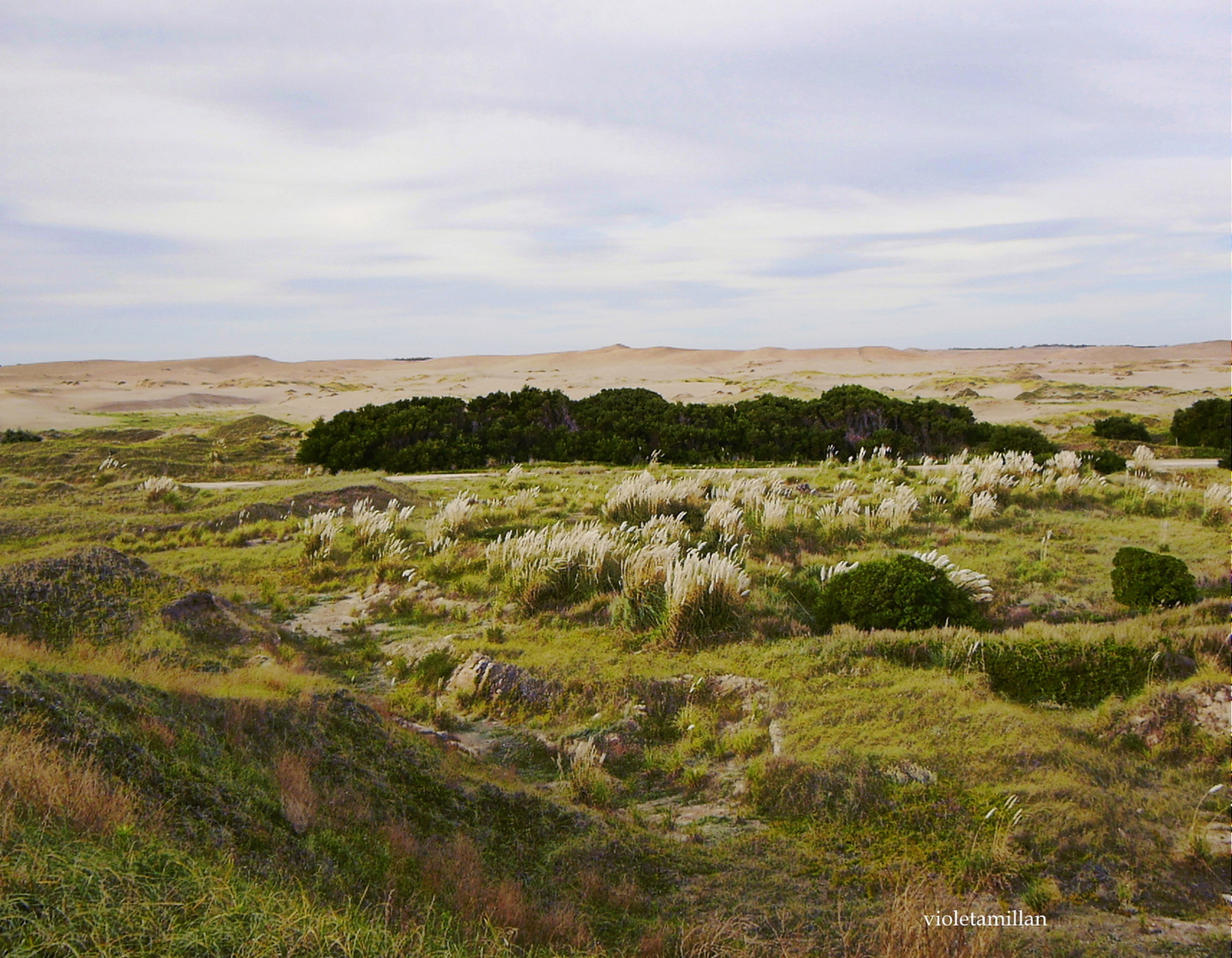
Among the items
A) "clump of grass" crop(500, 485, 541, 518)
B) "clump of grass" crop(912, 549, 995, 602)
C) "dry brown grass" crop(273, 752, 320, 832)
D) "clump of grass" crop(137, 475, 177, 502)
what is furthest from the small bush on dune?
"clump of grass" crop(912, 549, 995, 602)

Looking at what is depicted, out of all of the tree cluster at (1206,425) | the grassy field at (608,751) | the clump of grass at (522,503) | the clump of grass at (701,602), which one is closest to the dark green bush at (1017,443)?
the tree cluster at (1206,425)

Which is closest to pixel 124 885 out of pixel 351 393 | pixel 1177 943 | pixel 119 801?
pixel 119 801

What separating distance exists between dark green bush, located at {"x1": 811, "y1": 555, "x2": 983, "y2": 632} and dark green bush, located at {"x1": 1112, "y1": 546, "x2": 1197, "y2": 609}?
1923mm

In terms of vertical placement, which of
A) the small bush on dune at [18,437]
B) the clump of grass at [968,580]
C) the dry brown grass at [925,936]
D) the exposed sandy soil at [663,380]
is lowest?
the dry brown grass at [925,936]

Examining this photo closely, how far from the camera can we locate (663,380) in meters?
80.9

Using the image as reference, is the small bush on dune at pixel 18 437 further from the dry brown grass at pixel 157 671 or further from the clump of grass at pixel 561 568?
the dry brown grass at pixel 157 671

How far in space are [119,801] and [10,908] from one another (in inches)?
36.1

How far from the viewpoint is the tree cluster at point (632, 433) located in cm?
2434

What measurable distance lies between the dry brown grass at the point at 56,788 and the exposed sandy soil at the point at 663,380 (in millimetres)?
39561

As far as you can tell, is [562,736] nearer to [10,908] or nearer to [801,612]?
[801,612]

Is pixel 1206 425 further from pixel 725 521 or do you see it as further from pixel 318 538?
pixel 318 538

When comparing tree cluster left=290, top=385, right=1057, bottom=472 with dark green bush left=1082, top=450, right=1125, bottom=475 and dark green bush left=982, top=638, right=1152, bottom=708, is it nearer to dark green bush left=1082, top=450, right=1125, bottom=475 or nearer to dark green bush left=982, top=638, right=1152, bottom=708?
dark green bush left=1082, top=450, right=1125, bottom=475

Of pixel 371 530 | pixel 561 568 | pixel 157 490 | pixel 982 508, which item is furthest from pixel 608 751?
pixel 157 490

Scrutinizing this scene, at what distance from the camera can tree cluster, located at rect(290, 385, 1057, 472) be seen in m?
24.3
